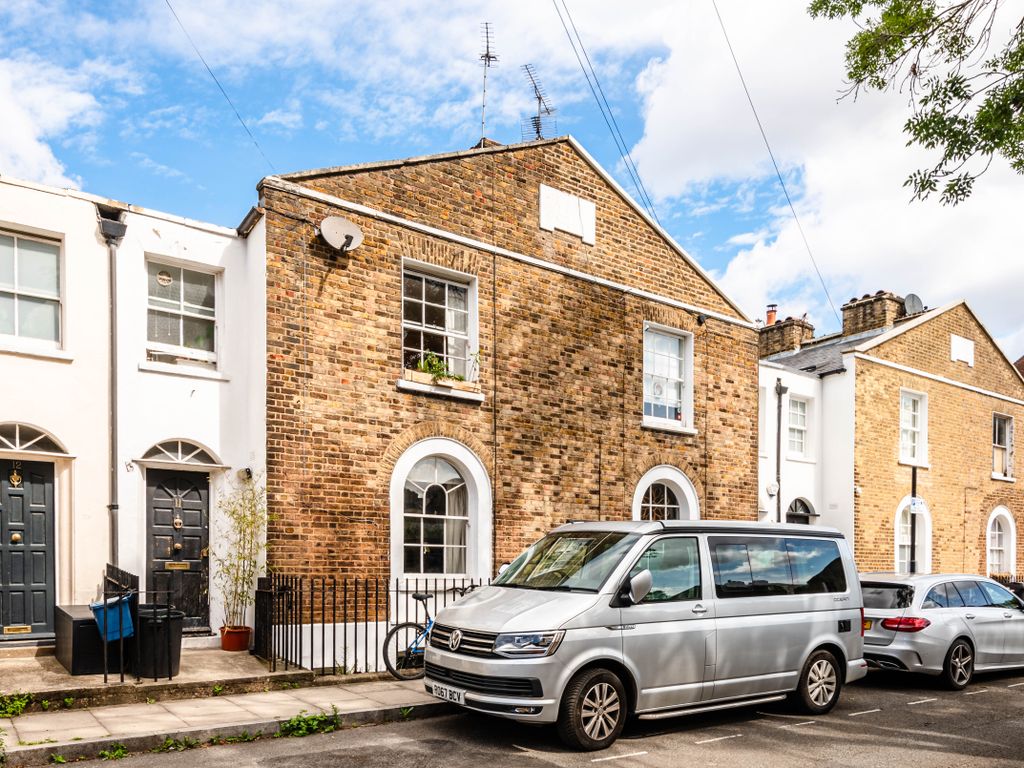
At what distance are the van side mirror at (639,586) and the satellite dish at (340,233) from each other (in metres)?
6.06

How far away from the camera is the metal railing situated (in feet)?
33.8

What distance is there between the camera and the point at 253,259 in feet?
37.6

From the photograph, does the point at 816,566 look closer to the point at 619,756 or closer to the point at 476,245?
the point at 619,756

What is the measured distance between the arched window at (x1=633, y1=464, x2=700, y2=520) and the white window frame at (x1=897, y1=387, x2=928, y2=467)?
302 inches

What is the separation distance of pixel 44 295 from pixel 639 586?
24.5 ft

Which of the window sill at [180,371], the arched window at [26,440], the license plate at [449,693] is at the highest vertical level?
the window sill at [180,371]

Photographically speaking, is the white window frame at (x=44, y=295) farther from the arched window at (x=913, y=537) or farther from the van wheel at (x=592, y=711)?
the arched window at (x=913, y=537)

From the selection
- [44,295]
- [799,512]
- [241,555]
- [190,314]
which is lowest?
Answer: [799,512]

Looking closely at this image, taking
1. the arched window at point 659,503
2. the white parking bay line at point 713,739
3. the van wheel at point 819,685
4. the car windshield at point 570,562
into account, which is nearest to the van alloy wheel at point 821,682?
the van wheel at point 819,685

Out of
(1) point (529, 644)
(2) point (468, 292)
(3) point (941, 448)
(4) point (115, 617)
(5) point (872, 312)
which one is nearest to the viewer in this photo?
(1) point (529, 644)

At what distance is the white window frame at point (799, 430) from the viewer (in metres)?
19.6

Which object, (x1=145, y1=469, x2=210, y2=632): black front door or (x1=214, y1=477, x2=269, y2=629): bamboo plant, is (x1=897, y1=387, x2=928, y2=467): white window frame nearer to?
(x1=214, y1=477, x2=269, y2=629): bamboo plant

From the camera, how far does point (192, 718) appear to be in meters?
8.10

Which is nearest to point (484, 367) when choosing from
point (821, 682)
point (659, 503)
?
point (659, 503)
